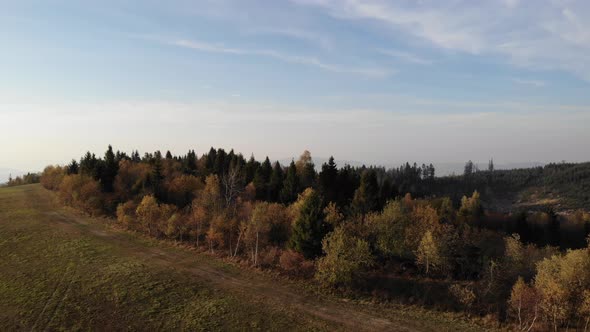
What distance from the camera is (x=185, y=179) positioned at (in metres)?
96.5

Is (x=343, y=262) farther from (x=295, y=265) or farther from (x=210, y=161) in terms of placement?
(x=210, y=161)

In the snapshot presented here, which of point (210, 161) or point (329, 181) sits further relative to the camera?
point (210, 161)

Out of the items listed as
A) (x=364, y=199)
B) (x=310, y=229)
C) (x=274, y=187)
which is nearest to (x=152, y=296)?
(x=310, y=229)

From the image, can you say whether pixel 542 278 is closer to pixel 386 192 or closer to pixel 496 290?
pixel 496 290

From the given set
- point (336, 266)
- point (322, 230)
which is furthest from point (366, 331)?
point (322, 230)

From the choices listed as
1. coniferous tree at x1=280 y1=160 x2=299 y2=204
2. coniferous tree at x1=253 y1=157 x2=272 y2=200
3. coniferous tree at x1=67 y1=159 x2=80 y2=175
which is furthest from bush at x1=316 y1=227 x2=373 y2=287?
coniferous tree at x1=67 y1=159 x2=80 y2=175

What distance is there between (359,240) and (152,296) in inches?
1151

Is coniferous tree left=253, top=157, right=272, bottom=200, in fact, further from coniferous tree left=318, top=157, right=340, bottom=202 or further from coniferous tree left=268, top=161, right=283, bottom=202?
coniferous tree left=318, top=157, right=340, bottom=202

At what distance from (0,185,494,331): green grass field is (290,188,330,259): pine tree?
791 cm

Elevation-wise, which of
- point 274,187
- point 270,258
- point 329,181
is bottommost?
point 270,258

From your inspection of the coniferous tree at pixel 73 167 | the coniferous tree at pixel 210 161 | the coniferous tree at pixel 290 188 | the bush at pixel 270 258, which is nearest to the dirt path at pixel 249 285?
the bush at pixel 270 258

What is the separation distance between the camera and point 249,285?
51031 mm

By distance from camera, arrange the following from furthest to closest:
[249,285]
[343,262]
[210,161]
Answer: [210,161] < [249,285] < [343,262]

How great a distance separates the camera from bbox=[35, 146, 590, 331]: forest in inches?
1973
